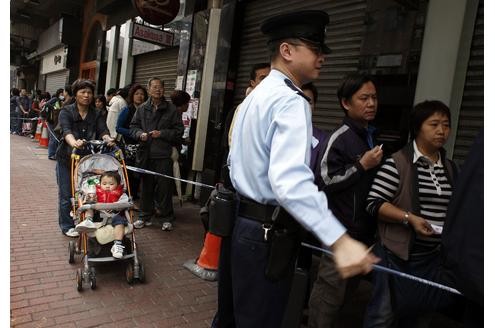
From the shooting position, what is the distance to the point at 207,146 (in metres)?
7.05

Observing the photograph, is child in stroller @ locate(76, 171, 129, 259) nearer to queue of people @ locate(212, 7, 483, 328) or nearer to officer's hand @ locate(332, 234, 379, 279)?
queue of people @ locate(212, 7, 483, 328)

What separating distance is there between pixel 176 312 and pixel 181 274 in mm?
765

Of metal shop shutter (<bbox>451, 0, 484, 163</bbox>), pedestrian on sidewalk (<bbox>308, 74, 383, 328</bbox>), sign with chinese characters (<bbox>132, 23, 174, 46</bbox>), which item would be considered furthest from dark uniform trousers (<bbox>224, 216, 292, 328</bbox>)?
sign with chinese characters (<bbox>132, 23, 174, 46</bbox>)

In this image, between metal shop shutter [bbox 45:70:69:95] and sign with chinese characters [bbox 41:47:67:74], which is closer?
sign with chinese characters [bbox 41:47:67:74]

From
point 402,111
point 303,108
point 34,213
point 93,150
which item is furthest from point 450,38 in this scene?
point 34,213

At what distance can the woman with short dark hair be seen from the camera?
467 centimetres

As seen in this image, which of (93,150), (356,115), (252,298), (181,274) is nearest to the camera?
(252,298)

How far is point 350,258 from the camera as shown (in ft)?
4.76

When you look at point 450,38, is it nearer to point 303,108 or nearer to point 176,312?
point 303,108

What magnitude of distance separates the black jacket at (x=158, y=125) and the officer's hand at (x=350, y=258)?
411 centimetres

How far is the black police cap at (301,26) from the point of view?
1848 mm

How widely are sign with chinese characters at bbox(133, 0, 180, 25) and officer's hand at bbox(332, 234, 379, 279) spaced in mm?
7112
